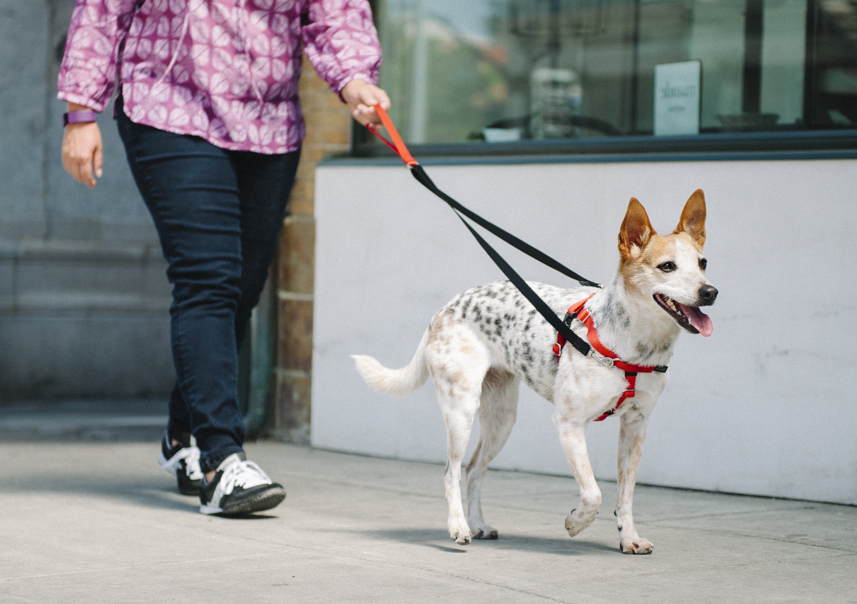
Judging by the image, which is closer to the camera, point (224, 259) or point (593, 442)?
point (224, 259)

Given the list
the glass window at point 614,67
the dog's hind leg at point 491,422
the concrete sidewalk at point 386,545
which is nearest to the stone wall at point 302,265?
Answer: the glass window at point 614,67

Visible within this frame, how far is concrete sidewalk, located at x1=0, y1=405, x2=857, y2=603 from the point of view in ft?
10.3

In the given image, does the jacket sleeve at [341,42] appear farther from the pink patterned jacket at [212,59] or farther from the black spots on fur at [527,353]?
the black spots on fur at [527,353]

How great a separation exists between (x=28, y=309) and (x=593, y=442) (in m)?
4.14

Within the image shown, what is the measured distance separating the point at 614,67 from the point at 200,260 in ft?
8.12

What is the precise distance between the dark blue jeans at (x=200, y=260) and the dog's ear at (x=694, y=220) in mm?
1646

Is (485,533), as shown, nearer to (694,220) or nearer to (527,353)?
(527,353)

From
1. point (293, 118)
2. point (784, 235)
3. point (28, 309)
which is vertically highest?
point (293, 118)

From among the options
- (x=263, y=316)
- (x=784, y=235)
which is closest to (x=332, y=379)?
(x=263, y=316)

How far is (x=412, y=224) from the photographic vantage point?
577cm

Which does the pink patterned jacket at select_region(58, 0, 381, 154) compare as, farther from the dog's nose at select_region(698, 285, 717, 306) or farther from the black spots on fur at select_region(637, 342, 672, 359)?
the dog's nose at select_region(698, 285, 717, 306)

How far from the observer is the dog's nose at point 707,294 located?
3.29 meters

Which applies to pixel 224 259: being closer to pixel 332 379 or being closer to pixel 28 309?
pixel 332 379

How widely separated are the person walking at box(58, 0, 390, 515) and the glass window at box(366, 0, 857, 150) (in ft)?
5.29
